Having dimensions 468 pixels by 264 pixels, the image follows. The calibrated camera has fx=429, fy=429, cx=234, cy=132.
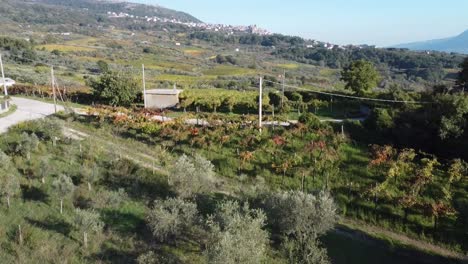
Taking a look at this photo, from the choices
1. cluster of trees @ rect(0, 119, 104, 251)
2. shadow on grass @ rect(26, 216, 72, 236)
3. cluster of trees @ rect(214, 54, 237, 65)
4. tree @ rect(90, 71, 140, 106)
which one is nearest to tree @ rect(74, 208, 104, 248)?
cluster of trees @ rect(0, 119, 104, 251)

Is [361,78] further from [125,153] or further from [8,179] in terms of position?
[8,179]

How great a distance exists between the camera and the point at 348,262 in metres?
17.6

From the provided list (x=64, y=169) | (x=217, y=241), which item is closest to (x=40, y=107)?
(x=64, y=169)

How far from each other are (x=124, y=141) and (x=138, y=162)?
367 centimetres

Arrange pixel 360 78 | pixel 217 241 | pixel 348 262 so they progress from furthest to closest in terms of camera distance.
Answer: pixel 360 78 → pixel 348 262 → pixel 217 241

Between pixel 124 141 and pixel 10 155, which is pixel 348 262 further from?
pixel 10 155

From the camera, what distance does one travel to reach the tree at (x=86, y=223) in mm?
17422

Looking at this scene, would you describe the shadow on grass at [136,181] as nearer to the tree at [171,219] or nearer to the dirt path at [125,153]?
the dirt path at [125,153]

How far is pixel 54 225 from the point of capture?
60.4 ft

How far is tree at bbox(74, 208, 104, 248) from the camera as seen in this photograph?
17422mm

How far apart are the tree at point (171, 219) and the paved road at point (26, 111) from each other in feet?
53.1

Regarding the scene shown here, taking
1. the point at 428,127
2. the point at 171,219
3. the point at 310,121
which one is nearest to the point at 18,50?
the point at 310,121

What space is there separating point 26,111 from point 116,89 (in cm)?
722

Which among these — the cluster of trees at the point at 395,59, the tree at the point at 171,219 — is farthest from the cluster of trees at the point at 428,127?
the cluster of trees at the point at 395,59
